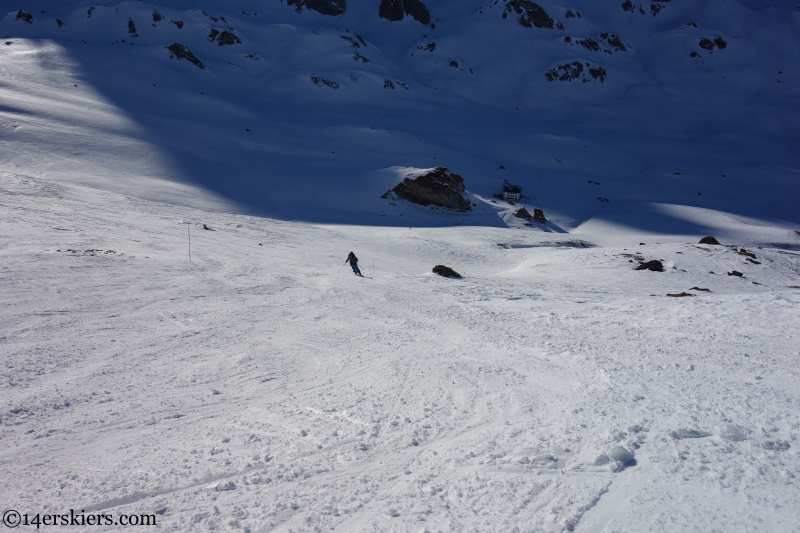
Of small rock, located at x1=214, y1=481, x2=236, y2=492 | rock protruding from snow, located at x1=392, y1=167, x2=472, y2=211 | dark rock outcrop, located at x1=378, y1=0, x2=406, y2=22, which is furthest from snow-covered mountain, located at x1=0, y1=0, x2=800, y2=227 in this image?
small rock, located at x1=214, y1=481, x2=236, y2=492

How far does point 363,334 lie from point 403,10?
98113 mm

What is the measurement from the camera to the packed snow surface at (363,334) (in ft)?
12.3

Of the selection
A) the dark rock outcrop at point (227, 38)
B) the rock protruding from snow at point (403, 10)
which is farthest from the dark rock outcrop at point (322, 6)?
the dark rock outcrop at point (227, 38)

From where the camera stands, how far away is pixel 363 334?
27.7 ft

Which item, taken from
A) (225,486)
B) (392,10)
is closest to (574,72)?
(392,10)

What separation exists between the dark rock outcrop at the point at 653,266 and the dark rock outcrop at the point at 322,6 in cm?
8914

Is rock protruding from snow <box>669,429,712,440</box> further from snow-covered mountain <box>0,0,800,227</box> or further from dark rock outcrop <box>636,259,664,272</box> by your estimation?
snow-covered mountain <box>0,0,800,227</box>

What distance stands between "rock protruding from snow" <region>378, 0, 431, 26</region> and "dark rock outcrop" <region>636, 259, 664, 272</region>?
88.5 meters

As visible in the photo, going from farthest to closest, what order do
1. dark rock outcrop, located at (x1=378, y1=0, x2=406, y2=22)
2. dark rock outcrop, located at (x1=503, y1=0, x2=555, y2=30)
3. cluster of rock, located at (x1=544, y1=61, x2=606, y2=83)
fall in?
1. dark rock outcrop, located at (x1=378, y1=0, x2=406, y2=22)
2. dark rock outcrop, located at (x1=503, y1=0, x2=555, y2=30)
3. cluster of rock, located at (x1=544, y1=61, x2=606, y2=83)

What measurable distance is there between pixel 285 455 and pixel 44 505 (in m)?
1.85

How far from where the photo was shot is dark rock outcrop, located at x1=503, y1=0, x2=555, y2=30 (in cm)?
8525

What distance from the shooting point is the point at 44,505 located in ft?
11.4

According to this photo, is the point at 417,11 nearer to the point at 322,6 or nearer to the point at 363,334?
the point at 322,6

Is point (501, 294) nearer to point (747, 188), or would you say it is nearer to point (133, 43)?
point (747, 188)
